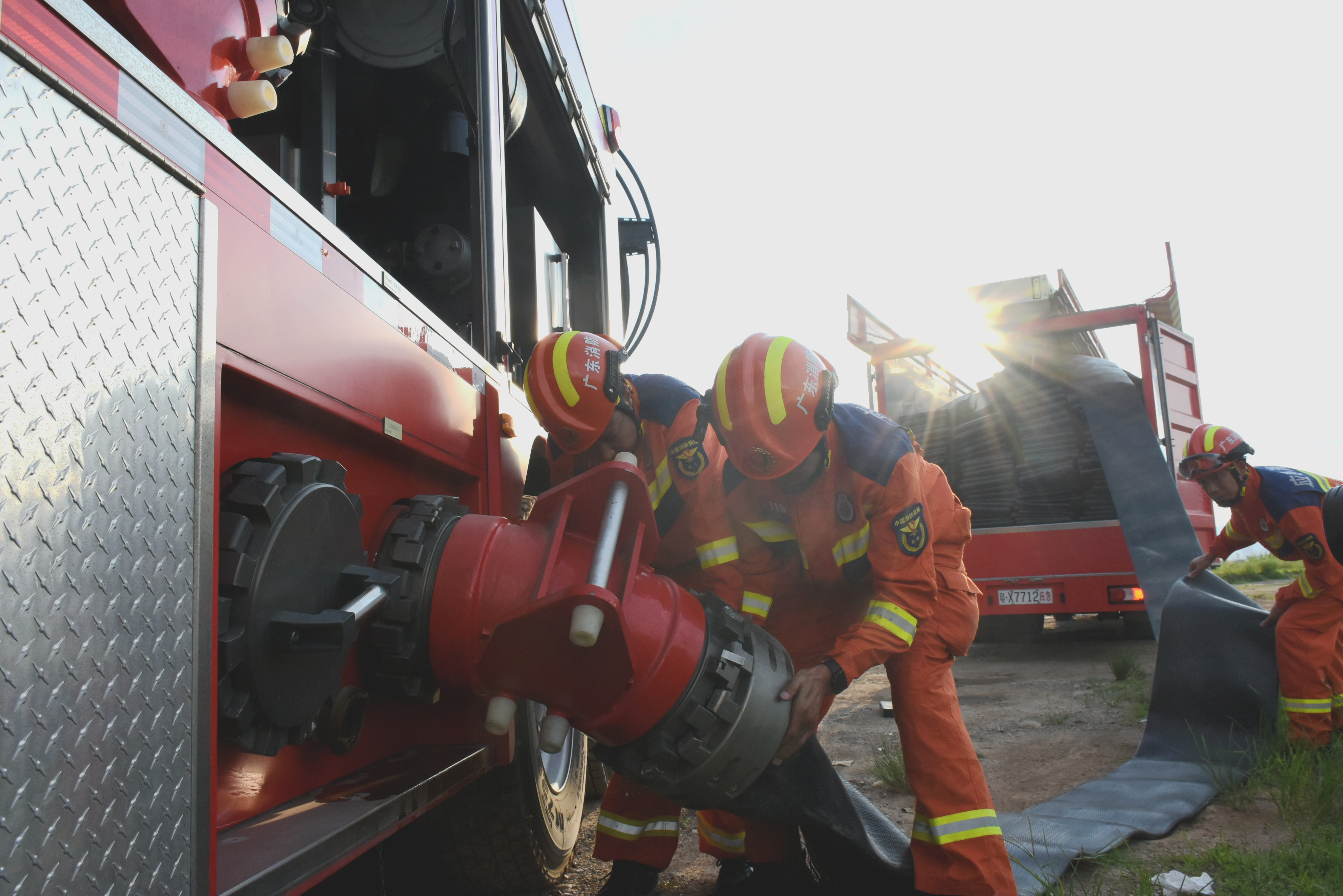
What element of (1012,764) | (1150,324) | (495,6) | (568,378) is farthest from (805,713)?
(1150,324)

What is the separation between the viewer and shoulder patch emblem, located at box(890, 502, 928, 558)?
2316 mm

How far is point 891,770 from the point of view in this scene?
11.6ft

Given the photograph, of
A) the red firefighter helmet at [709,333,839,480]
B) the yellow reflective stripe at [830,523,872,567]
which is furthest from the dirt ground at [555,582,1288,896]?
the red firefighter helmet at [709,333,839,480]

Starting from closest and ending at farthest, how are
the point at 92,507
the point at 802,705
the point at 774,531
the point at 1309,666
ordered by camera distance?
A: the point at 92,507, the point at 802,705, the point at 774,531, the point at 1309,666

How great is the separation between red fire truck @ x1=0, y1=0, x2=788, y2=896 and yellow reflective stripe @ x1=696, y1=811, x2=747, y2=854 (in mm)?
471

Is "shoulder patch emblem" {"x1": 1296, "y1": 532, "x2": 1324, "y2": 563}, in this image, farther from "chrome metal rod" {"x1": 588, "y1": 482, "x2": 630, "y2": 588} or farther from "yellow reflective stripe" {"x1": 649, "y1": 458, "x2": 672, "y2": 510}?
"chrome metal rod" {"x1": 588, "y1": 482, "x2": 630, "y2": 588}

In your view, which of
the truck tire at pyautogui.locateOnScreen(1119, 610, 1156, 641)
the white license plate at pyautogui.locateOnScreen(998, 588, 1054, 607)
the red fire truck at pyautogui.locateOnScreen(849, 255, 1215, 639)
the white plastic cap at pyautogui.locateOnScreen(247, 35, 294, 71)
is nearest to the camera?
the white plastic cap at pyautogui.locateOnScreen(247, 35, 294, 71)

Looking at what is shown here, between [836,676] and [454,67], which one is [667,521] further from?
[454,67]

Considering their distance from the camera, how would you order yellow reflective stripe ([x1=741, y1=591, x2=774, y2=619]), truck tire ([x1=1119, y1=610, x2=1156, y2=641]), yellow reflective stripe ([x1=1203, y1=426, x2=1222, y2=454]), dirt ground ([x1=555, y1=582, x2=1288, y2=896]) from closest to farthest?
1. yellow reflective stripe ([x1=741, y1=591, x2=774, y2=619])
2. dirt ground ([x1=555, y1=582, x2=1288, y2=896])
3. yellow reflective stripe ([x1=1203, y1=426, x2=1222, y2=454])
4. truck tire ([x1=1119, y1=610, x2=1156, y2=641])

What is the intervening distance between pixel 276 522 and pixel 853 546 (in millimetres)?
1726

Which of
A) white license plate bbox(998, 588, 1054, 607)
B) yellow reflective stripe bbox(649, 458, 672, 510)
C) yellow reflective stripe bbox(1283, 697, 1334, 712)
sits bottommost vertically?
yellow reflective stripe bbox(1283, 697, 1334, 712)

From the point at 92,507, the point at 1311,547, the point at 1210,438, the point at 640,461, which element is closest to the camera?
the point at 92,507

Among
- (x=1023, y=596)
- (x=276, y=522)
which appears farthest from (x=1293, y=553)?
(x=276, y=522)

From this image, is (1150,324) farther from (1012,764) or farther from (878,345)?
(1012,764)
